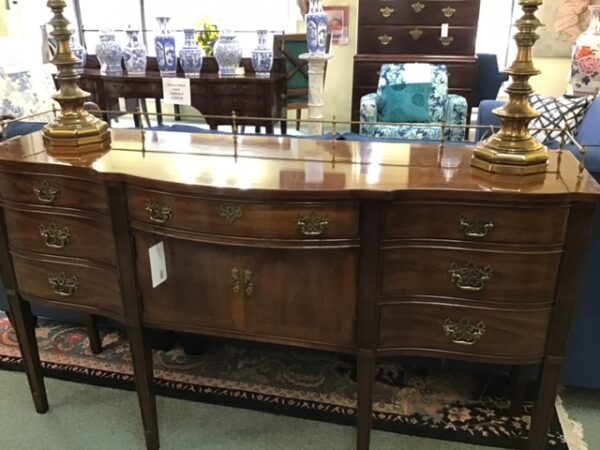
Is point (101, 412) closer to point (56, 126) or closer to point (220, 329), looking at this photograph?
point (220, 329)

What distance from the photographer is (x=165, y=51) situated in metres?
4.08

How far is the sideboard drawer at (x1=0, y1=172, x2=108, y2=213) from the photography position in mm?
1438

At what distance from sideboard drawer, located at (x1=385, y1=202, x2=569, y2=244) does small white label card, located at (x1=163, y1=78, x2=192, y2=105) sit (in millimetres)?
2596

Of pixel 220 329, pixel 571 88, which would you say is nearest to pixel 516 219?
pixel 220 329

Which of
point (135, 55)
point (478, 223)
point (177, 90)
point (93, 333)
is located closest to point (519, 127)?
point (478, 223)

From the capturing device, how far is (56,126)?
160 centimetres

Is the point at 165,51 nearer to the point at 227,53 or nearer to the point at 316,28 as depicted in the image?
the point at 227,53

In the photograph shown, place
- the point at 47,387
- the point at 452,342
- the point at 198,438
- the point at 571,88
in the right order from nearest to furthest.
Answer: the point at 452,342, the point at 198,438, the point at 47,387, the point at 571,88

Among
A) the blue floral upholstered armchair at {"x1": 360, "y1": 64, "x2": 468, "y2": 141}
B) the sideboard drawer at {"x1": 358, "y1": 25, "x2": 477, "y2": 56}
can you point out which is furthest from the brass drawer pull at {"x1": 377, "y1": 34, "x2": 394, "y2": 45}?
the blue floral upholstered armchair at {"x1": 360, "y1": 64, "x2": 468, "y2": 141}

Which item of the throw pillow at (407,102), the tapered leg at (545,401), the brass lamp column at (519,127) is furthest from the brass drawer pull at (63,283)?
the throw pillow at (407,102)

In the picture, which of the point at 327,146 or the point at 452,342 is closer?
the point at 452,342

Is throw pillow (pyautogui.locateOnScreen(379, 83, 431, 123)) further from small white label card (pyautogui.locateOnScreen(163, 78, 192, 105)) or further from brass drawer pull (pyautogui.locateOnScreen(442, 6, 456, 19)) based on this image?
small white label card (pyautogui.locateOnScreen(163, 78, 192, 105))

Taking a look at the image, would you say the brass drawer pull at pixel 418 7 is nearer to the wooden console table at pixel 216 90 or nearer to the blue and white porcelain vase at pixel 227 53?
the wooden console table at pixel 216 90

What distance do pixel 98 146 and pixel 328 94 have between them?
433cm
